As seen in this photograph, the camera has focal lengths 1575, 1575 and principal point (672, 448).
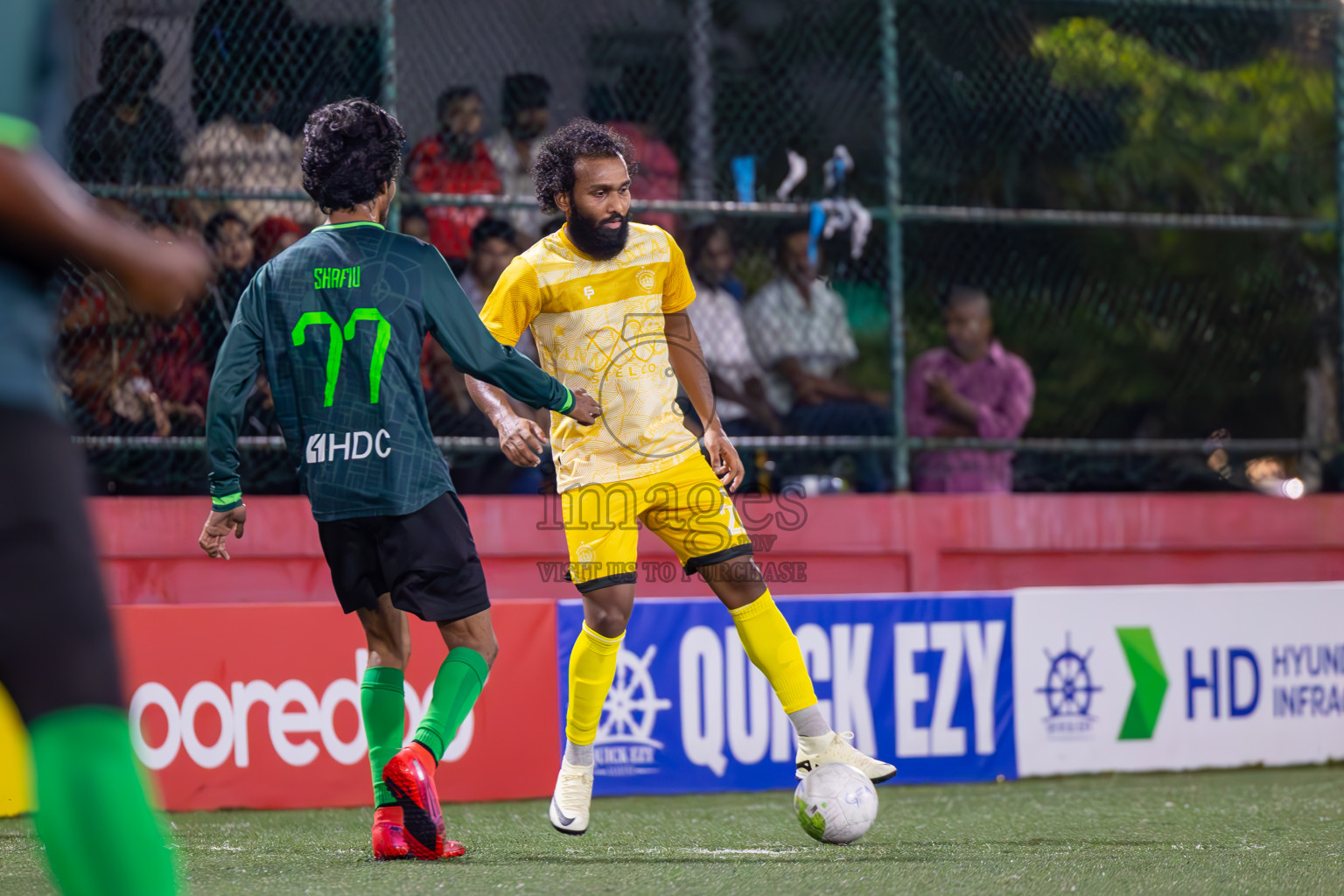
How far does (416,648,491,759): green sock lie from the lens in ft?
13.8

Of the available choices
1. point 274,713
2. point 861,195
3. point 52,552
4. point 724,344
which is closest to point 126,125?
point 274,713

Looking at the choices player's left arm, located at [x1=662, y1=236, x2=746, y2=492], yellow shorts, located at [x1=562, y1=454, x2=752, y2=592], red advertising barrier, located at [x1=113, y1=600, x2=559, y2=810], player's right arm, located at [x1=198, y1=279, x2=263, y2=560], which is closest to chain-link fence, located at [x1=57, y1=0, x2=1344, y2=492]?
red advertising barrier, located at [x1=113, y1=600, x2=559, y2=810]

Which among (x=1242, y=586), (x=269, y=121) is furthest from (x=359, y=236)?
(x=1242, y=586)

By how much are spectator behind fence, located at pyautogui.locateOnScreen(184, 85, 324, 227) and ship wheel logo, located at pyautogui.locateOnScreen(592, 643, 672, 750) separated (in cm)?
235

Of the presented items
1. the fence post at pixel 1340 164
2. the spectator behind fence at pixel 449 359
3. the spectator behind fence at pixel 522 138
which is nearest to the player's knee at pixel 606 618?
the spectator behind fence at pixel 449 359

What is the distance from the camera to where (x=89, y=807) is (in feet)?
6.18

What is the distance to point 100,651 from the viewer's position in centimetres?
187

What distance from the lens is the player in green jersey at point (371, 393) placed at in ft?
13.5

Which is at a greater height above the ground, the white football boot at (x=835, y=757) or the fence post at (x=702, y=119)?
the fence post at (x=702, y=119)

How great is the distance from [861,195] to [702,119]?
36.6 inches

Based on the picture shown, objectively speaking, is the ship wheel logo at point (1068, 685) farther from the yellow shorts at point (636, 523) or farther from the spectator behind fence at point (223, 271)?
the spectator behind fence at point (223, 271)

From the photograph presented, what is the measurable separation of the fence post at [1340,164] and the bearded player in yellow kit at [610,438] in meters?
4.63

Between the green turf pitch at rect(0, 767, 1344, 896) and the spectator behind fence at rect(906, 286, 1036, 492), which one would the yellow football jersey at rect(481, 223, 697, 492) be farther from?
the spectator behind fence at rect(906, 286, 1036, 492)

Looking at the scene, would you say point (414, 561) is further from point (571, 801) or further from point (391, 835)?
point (571, 801)
